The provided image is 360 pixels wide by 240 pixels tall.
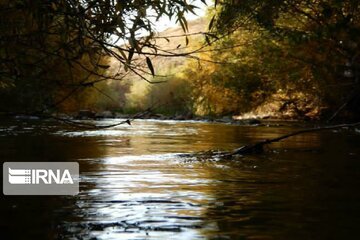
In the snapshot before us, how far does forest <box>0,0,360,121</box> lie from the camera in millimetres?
4684

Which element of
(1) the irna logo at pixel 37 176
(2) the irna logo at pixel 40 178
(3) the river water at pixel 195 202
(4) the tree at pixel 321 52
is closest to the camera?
(3) the river water at pixel 195 202

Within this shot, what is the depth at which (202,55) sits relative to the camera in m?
44.7

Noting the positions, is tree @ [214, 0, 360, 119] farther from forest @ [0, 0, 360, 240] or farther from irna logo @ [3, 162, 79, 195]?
irna logo @ [3, 162, 79, 195]

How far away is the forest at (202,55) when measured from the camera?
4.68 m

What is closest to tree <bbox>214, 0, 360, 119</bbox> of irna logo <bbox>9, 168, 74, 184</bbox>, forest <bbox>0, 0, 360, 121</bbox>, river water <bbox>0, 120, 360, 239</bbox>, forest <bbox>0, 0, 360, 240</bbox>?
forest <bbox>0, 0, 360, 121</bbox>

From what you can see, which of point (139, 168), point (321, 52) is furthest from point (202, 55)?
point (139, 168)

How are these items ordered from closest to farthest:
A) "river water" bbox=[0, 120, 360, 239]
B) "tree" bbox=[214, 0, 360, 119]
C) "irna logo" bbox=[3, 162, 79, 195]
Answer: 1. "river water" bbox=[0, 120, 360, 239]
2. "irna logo" bbox=[3, 162, 79, 195]
3. "tree" bbox=[214, 0, 360, 119]

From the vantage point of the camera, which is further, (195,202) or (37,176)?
(37,176)

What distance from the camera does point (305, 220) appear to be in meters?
4.99

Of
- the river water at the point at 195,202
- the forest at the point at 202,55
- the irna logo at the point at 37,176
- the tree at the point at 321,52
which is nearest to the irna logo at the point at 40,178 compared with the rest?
the irna logo at the point at 37,176

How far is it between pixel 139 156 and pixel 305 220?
5.87 metres

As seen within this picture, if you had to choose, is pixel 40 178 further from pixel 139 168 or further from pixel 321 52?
pixel 321 52

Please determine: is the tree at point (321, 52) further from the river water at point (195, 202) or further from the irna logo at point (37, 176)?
the irna logo at point (37, 176)

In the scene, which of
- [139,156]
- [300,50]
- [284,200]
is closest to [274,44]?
[300,50]
